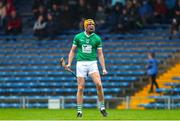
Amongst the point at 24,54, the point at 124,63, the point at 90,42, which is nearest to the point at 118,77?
the point at 124,63

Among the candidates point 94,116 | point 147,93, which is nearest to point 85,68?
point 94,116

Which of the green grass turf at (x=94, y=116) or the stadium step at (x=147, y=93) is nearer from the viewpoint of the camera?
the green grass turf at (x=94, y=116)

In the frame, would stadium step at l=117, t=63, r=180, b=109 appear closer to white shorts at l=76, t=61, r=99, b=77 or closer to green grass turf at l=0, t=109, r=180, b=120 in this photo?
green grass turf at l=0, t=109, r=180, b=120

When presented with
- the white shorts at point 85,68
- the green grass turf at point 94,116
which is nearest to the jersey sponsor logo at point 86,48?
the white shorts at point 85,68

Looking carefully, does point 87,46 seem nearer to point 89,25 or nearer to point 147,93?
point 89,25

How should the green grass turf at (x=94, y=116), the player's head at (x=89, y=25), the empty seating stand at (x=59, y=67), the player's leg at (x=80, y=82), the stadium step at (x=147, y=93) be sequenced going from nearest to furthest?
1. the player's head at (x=89, y=25)
2. the player's leg at (x=80, y=82)
3. the green grass turf at (x=94, y=116)
4. the stadium step at (x=147, y=93)
5. the empty seating stand at (x=59, y=67)

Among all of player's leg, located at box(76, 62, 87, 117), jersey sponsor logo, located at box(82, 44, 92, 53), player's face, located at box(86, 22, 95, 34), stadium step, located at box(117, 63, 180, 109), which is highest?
player's face, located at box(86, 22, 95, 34)

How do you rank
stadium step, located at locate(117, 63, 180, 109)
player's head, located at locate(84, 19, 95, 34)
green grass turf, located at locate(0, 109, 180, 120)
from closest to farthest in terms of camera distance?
1. player's head, located at locate(84, 19, 95, 34)
2. green grass turf, located at locate(0, 109, 180, 120)
3. stadium step, located at locate(117, 63, 180, 109)

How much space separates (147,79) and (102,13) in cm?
657

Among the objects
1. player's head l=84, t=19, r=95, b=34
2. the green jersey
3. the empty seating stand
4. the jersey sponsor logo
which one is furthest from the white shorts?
the empty seating stand

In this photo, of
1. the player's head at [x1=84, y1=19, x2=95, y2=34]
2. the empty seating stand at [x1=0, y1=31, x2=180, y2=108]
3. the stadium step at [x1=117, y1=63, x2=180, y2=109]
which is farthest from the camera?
the empty seating stand at [x1=0, y1=31, x2=180, y2=108]

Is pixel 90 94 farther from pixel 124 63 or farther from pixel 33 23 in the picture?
pixel 33 23

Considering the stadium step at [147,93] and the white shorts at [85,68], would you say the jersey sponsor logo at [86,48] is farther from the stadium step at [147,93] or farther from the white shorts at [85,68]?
the stadium step at [147,93]

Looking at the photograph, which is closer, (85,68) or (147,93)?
(85,68)
